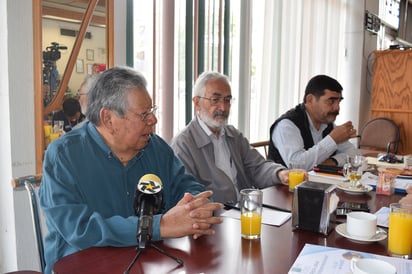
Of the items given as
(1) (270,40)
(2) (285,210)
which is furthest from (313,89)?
(2) (285,210)

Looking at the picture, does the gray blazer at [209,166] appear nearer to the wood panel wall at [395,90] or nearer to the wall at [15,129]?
the wall at [15,129]

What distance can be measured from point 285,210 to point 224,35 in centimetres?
204

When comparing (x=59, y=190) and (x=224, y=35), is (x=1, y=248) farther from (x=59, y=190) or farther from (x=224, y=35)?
(x=224, y=35)

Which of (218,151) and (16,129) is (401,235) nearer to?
(218,151)

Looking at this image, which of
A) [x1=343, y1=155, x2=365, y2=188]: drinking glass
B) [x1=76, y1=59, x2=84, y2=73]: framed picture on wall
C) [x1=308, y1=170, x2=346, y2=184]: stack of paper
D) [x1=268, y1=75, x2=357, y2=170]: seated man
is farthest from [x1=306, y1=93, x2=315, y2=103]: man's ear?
[x1=76, y1=59, x2=84, y2=73]: framed picture on wall

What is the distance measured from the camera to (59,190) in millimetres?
1271

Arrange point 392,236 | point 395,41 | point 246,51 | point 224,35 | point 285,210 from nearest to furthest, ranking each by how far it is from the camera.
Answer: point 392,236 < point 285,210 < point 224,35 < point 246,51 < point 395,41

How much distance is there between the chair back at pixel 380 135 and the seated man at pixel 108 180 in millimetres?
3626

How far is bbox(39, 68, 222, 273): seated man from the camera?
1204 mm

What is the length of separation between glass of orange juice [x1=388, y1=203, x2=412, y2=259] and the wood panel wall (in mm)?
4146

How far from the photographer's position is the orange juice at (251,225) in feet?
4.12

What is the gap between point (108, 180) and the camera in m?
1.42

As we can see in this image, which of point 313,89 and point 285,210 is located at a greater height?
point 313,89

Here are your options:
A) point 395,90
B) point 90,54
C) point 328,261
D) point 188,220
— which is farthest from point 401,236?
point 395,90
